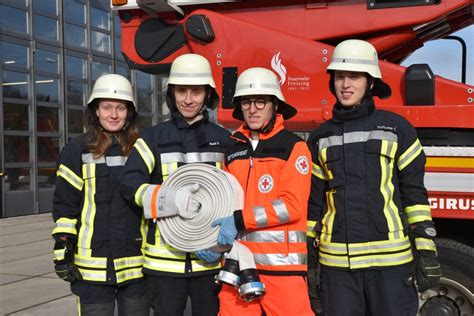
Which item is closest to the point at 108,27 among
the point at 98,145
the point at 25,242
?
the point at 25,242

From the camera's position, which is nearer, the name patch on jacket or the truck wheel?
the name patch on jacket

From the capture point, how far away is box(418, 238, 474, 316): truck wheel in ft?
9.99

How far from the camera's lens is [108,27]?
1342cm

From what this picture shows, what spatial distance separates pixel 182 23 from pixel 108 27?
10.6 metres

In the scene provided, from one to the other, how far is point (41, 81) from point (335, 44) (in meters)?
9.90

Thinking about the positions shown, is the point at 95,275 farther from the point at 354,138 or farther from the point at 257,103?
the point at 354,138

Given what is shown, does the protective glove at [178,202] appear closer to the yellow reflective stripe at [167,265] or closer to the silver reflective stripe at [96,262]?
the yellow reflective stripe at [167,265]

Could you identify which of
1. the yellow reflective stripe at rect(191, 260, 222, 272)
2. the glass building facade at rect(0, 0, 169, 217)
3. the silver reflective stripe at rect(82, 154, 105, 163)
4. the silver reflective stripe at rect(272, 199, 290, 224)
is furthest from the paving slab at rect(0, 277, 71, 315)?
the glass building facade at rect(0, 0, 169, 217)

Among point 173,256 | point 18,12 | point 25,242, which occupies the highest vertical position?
point 18,12

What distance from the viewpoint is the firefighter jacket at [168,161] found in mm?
2566

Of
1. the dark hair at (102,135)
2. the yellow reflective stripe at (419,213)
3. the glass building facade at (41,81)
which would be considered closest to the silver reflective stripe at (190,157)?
the dark hair at (102,135)

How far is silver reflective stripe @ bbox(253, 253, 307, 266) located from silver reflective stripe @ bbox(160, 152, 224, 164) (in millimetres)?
558

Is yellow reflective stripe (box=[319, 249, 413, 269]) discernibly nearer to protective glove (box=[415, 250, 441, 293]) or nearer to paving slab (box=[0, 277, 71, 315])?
protective glove (box=[415, 250, 441, 293])

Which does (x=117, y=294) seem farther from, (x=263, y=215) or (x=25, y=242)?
(x=25, y=242)
